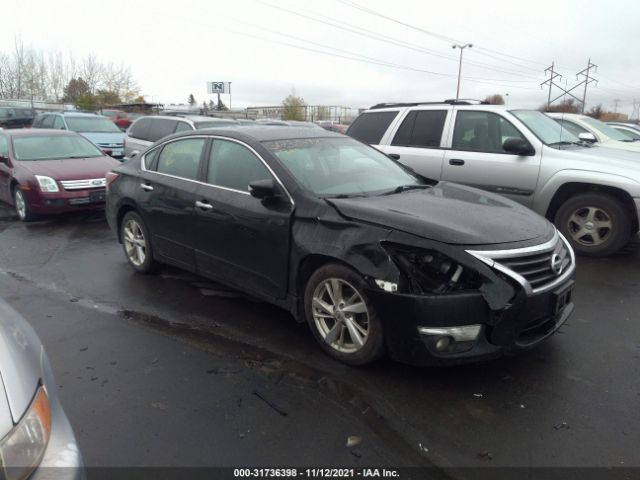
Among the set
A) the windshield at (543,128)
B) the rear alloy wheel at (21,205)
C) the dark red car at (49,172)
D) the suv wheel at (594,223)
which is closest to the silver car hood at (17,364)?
the suv wheel at (594,223)

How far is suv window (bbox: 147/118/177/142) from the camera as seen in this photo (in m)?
10.2

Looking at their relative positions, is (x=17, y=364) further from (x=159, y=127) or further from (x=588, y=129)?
(x=588, y=129)

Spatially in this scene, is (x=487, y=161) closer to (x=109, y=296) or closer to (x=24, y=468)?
(x=109, y=296)

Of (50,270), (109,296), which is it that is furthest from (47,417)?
(50,270)

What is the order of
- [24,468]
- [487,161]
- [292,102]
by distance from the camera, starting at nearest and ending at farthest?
[24,468] < [487,161] < [292,102]

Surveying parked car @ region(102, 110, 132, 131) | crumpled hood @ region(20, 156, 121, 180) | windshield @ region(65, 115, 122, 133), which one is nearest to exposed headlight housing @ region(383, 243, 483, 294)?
crumpled hood @ region(20, 156, 121, 180)

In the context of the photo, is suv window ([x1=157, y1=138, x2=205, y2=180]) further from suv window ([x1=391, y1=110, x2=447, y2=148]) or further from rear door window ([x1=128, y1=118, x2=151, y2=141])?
rear door window ([x1=128, y1=118, x2=151, y2=141])

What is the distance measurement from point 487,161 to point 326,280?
3.86m

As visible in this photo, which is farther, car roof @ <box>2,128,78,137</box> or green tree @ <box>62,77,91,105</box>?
green tree @ <box>62,77,91,105</box>

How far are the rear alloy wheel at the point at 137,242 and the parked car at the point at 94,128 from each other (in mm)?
9848

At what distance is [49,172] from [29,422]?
24.4 ft

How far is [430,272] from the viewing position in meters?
3.09

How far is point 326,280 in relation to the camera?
11.3 feet

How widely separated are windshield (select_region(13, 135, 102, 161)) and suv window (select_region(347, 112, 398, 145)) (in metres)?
5.12
